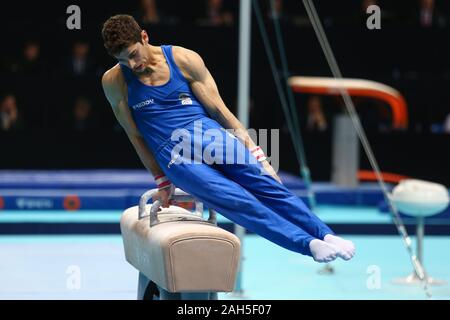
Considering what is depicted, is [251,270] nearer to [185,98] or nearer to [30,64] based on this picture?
[185,98]

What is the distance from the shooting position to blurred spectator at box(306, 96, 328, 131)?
10.7 meters

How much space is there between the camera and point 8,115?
10195 millimetres

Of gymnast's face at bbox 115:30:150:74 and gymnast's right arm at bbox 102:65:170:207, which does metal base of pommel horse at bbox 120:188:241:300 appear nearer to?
gymnast's right arm at bbox 102:65:170:207

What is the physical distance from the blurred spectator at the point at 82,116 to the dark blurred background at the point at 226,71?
0.04 ft

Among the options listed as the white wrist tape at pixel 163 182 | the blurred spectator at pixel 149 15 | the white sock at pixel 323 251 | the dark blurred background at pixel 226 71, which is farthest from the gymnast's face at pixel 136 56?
the dark blurred background at pixel 226 71

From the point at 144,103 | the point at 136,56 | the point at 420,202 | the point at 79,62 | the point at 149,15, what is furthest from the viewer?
the point at 79,62

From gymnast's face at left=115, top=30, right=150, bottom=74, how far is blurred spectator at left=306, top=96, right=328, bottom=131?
20.4 feet

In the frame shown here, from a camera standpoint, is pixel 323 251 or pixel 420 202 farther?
pixel 420 202

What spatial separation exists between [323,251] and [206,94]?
100 cm

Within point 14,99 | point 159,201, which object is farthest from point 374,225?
point 159,201

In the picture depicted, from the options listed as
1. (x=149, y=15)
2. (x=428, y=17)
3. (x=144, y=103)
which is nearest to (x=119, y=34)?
(x=144, y=103)

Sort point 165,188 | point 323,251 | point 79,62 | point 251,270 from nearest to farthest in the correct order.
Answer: point 323,251 < point 165,188 < point 251,270 < point 79,62

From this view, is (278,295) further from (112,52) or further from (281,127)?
(281,127)

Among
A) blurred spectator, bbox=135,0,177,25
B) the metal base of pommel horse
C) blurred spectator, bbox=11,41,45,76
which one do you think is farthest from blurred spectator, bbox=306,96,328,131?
the metal base of pommel horse
